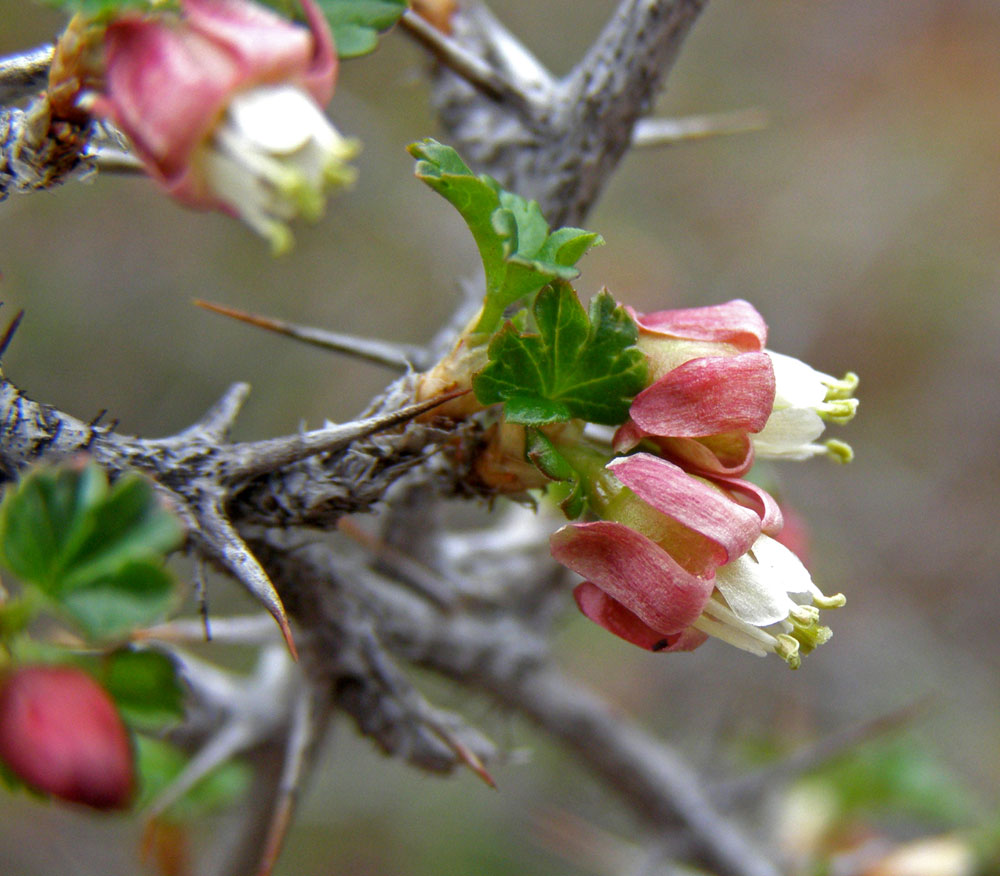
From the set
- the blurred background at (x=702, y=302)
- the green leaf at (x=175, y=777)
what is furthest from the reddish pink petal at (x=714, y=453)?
the blurred background at (x=702, y=302)

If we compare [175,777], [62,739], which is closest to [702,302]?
[175,777]

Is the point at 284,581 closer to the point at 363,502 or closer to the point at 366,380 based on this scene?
the point at 363,502

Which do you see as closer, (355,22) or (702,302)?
(355,22)

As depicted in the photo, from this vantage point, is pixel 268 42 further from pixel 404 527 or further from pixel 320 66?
pixel 404 527

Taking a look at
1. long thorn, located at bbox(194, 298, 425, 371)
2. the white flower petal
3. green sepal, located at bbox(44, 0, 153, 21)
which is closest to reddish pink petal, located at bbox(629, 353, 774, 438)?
the white flower petal

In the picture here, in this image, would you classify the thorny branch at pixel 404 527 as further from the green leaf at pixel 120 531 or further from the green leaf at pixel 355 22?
the green leaf at pixel 355 22

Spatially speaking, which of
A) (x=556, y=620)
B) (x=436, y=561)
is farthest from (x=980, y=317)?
(x=436, y=561)

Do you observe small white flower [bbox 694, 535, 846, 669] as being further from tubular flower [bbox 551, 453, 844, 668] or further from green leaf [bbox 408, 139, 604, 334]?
green leaf [bbox 408, 139, 604, 334]
